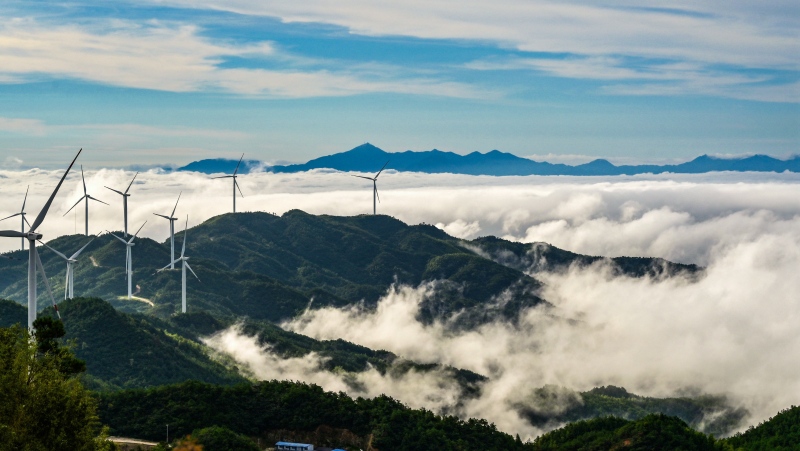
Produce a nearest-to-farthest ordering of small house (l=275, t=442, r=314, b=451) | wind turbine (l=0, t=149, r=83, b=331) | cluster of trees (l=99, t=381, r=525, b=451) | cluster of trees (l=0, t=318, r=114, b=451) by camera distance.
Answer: cluster of trees (l=0, t=318, r=114, b=451) < wind turbine (l=0, t=149, r=83, b=331) < small house (l=275, t=442, r=314, b=451) < cluster of trees (l=99, t=381, r=525, b=451)

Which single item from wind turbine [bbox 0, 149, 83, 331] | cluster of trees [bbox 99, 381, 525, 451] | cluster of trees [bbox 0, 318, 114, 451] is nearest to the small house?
cluster of trees [bbox 99, 381, 525, 451]

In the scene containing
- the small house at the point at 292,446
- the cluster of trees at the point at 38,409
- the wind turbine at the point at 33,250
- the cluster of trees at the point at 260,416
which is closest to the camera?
the cluster of trees at the point at 38,409

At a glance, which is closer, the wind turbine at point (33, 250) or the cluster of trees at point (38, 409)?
the cluster of trees at point (38, 409)

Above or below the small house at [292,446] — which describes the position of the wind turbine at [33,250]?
above

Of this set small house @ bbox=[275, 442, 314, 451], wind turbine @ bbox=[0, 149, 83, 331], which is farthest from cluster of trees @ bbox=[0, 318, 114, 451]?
small house @ bbox=[275, 442, 314, 451]

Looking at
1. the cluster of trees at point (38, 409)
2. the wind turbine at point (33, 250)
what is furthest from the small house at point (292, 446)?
the cluster of trees at point (38, 409)

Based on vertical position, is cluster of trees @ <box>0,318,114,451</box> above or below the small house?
above

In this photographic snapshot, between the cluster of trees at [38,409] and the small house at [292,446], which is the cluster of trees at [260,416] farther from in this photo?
the cluster of trees at [38,409]

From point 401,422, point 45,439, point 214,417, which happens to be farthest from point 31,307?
point 401,422

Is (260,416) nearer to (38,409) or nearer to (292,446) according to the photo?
(292,446)

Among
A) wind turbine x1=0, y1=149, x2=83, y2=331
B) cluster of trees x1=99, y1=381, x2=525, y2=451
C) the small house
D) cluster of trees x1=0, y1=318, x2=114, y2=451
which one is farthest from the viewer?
cluster of trees x1=99, y1=381, x2=525, y2=451

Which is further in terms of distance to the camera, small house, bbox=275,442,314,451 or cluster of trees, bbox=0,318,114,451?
small house, bbox=275,442,314,451

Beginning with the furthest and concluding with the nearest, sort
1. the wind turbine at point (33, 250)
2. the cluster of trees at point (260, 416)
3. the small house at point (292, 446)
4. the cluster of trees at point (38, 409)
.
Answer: the cluster of trees at point (260, 416)
the small house at point (292, 446)
the wind turbine at point (33, 250)
the cluster of trees at point (38, 409)

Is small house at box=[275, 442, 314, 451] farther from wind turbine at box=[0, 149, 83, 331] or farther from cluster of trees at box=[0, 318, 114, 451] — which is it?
cluster of trees at box=[0, 318, 114, 451]
